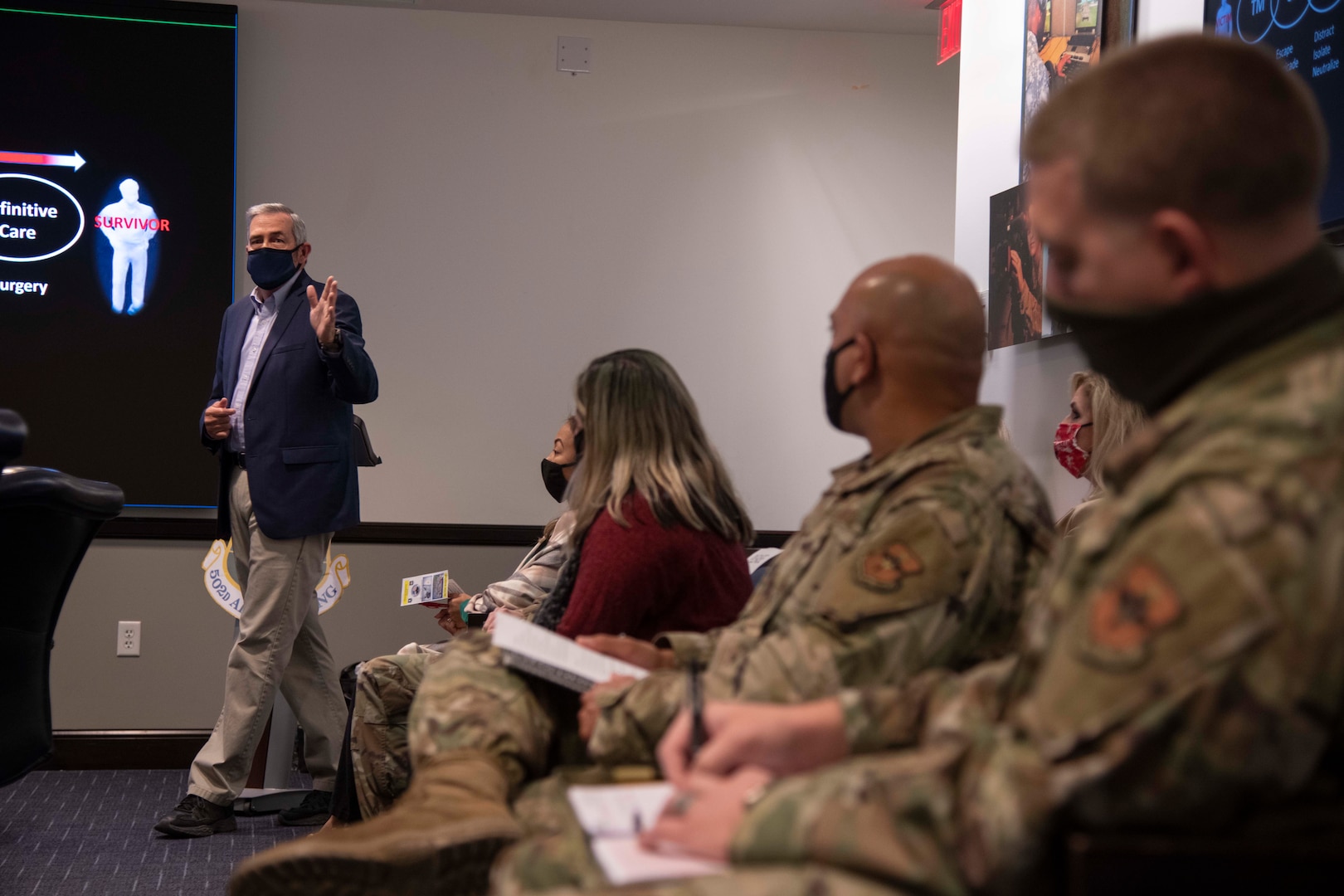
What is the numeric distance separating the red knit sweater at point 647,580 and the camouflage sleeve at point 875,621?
2.02 feet

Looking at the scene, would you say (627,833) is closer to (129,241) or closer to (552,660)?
(552,660)

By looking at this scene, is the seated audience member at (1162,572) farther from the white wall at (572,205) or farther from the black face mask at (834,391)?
the white wall at (572,205)

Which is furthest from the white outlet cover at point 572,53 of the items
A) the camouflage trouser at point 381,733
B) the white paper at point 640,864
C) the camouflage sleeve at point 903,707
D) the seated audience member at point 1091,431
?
the white paper at point 640,864

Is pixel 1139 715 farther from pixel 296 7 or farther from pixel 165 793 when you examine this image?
pixel 296 7

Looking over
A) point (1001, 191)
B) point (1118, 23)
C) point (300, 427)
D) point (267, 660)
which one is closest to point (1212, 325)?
point (1118, 23)

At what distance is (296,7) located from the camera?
445 cm

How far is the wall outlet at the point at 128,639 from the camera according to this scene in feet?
14.0

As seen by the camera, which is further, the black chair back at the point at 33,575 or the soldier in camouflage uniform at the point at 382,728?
the soldier in camouflage uniform at the point at 382,728

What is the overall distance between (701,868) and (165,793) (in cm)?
350

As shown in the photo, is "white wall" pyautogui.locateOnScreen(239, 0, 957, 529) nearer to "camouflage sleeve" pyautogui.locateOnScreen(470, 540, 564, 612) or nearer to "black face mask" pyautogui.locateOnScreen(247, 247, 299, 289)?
"black face mask" pyautogui.locateOnScreen(247, 247, 299, 289)

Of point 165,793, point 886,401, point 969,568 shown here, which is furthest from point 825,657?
point 165,793

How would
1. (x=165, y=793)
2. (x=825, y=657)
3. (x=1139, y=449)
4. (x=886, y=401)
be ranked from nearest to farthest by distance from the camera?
1. (x=1139, y=449)
2. (x=825, y=657)
3. (x=886, y=401)
4. (x=165, y=793)

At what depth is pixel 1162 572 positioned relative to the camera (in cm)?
77

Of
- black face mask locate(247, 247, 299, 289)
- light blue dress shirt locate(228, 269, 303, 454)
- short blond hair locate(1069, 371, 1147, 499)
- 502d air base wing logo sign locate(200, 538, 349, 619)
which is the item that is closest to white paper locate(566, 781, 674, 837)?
short blond hair locate(1069, 371, 1147, 499)
